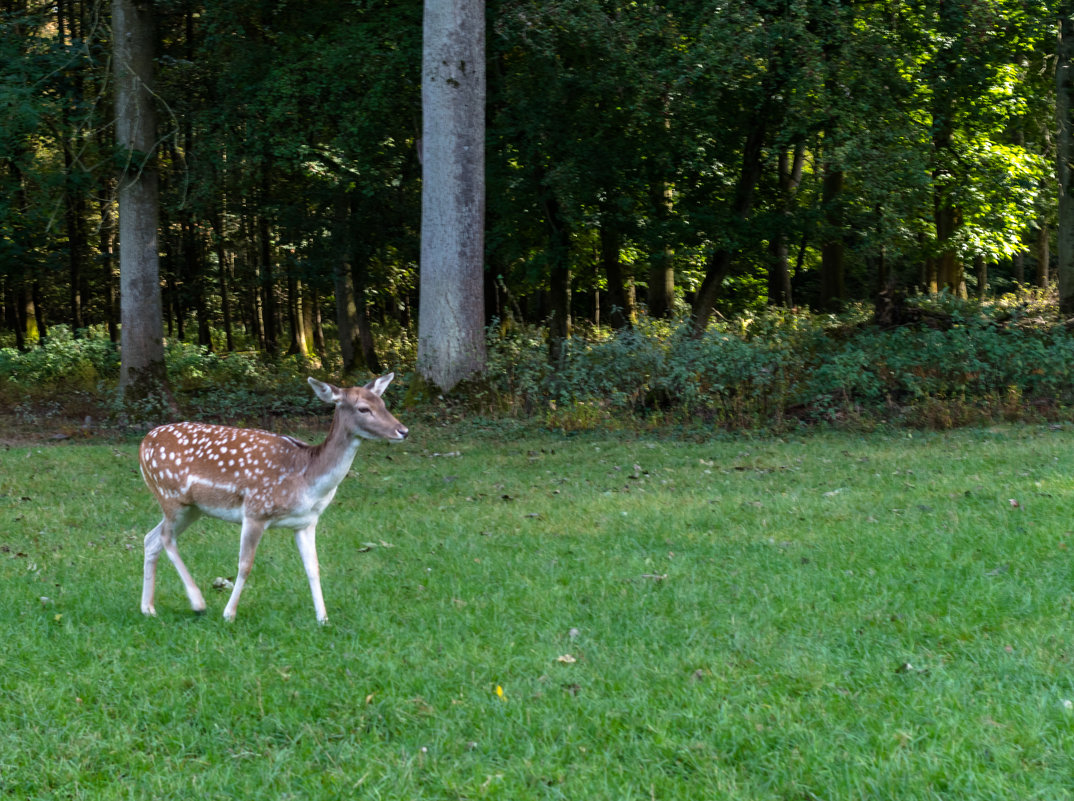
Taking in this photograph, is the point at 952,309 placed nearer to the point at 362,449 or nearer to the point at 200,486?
the point at 362,449

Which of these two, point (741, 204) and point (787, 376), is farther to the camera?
point (741, 204)

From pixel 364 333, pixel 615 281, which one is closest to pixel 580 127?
pixel 615 281

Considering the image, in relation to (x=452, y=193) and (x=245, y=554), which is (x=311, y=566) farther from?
(x=452, y=193)

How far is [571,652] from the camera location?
6.04 m

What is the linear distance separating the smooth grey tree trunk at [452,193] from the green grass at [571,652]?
715cm

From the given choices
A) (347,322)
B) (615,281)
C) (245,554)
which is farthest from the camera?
(347,322)

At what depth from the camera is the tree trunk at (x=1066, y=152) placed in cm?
1933

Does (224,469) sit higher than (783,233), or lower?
lower

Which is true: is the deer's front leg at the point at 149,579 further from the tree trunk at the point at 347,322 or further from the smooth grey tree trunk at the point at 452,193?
the tree trunk at the point at 347,322

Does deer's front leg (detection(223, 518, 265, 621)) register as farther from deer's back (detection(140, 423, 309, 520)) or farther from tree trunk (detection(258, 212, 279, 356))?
tree trunk (detection(258, 212, 279, 356))

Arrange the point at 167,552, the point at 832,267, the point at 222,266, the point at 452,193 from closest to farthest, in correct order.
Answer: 1. the point at 167,552
2. the point at 452,193
3. the point at 832,267
4. the point at 222,266

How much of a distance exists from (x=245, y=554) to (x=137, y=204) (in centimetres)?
1456

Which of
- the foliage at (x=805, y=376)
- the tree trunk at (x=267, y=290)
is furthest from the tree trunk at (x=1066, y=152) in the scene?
the tree trunk at (x=267, y=290)

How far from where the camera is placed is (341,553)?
8617 mm
